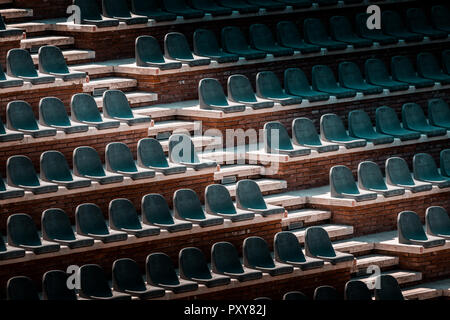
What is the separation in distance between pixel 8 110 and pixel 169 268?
7.99ft

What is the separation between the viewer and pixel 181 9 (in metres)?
13.6

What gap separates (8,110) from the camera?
35.2ft

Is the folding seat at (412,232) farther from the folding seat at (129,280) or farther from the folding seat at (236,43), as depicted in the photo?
the folding seat at (236,43)

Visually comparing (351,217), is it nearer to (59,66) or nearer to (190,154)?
(190,154)

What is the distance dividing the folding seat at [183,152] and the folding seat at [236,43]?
88.1 inches

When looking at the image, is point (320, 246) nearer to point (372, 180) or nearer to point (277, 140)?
point (372, 180)

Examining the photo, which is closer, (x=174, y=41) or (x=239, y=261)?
(x=239, y=261)

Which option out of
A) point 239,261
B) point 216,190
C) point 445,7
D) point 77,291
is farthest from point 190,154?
point 445,7

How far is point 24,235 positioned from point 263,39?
4.99m

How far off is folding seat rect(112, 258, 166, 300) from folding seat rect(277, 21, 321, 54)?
4.91m

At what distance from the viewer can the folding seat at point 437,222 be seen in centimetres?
1130

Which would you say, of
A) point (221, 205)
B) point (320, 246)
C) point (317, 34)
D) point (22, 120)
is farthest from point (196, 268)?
point (317, 34)

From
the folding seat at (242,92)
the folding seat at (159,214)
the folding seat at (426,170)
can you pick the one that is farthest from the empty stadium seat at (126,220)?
the folding seat at (426,170)
